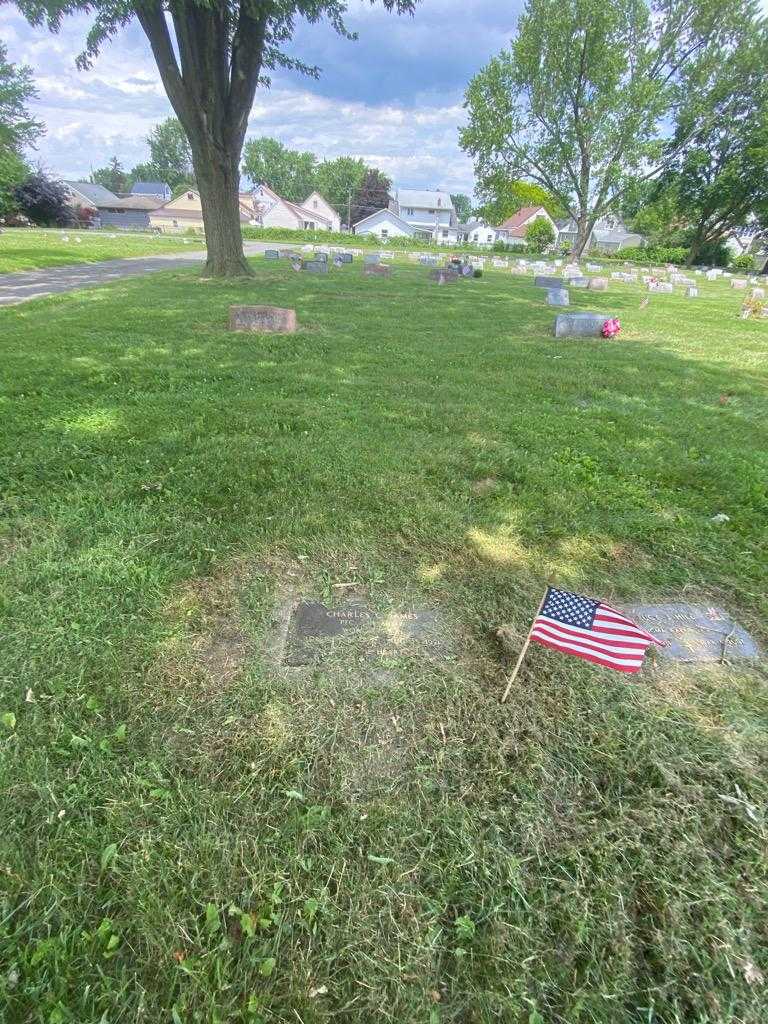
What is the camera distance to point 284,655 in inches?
91.7

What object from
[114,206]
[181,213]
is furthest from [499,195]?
[114,206]

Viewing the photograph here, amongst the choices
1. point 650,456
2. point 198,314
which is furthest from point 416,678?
point 198,314

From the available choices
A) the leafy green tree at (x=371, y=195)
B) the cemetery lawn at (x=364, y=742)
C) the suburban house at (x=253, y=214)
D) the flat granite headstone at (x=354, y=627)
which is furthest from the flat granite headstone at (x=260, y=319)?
the leafy green tree at (x=371, y=195)

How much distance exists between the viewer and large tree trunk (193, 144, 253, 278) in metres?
13.1

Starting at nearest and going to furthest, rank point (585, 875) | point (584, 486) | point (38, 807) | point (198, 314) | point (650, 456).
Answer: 1. point (585, 875)
2. point (38, 807)
3. point (584, 486)
4. point (650, 456)
5. point (198, 314)

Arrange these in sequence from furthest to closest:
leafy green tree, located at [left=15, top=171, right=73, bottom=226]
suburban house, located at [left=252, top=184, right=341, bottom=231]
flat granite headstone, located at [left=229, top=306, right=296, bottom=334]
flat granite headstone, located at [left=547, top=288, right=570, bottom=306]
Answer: suburban house, located at [left=252, top=184, right=341, bottom=231] → leafy green tree, located at [left=15, top=171, right=73, bottom=226] → flat granite headstone, located at [left=547, top=288, right=570, bottom=306] → flat granite headstone, located at [left=229, top=306, right=296, bottom=334]

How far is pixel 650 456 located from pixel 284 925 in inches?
175

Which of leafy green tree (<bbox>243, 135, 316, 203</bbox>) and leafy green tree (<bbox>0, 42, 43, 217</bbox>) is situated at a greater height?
leafy green tree (<bbox>243, 135, 316, 203</bbox>)

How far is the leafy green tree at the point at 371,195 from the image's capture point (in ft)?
303

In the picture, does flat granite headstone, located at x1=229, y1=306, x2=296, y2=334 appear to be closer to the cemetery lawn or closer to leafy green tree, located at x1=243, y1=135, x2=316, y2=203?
the cemetery lawn

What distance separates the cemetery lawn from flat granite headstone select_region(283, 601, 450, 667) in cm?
5

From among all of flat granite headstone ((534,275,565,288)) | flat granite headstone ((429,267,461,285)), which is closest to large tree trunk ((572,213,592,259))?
flat granite headstone ((534,275,565,288))

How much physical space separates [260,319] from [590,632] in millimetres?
7815

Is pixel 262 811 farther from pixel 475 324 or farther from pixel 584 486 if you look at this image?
pixel 475 324
